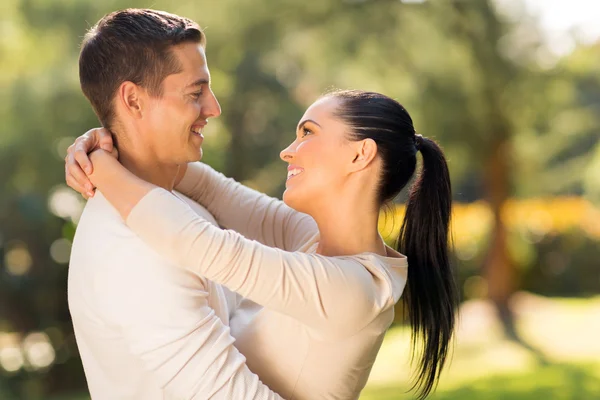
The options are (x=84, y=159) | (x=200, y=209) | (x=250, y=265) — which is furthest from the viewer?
(x=200, y=209)

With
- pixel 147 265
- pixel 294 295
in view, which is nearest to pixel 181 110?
pixel 147 265

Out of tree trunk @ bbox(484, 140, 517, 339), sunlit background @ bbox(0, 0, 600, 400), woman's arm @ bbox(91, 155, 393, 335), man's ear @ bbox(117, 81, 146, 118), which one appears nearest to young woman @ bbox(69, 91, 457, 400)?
woman's arm @ bbox(91, 155, 393, 335)

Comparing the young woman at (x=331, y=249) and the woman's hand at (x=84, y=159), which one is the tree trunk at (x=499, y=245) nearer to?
the young woman at (x=331, y=249)

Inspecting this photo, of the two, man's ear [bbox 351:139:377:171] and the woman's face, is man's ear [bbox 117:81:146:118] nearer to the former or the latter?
the woman's face

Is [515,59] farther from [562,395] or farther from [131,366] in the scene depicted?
[131,366]

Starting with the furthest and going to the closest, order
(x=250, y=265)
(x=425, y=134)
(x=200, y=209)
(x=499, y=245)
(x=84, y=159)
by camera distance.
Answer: (x=499, y=245) < (x=425, y=134) < (x=200, y=209) < (x=84, y=159) < (x=250, y=265)

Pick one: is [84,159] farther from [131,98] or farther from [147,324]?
[147,324]

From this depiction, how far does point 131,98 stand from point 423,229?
62 cm

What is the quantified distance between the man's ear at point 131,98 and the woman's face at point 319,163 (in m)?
0.29

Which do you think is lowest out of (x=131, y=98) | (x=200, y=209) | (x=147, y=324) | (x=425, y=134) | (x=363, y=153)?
(x=147, y=324)

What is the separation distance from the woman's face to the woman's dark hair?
0.13ft

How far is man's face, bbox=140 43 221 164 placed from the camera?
57.6 inches

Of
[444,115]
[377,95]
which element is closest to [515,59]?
[444,115]

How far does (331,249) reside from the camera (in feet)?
4.88
